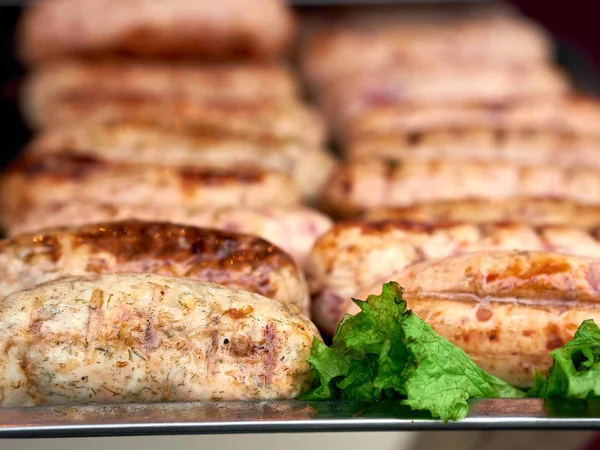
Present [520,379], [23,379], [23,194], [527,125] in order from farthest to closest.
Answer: [527,125] → [23,194] → [520,379] → [23,379]

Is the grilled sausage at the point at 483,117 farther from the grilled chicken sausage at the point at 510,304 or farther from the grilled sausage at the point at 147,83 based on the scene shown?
the grilled chicken sausage at the point at 510,304

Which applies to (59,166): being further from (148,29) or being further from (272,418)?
(272,418)

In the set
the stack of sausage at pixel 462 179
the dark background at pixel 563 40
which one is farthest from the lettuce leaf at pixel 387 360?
the dark background at pixel 563 40

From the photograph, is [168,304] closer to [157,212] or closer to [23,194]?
[157,212]

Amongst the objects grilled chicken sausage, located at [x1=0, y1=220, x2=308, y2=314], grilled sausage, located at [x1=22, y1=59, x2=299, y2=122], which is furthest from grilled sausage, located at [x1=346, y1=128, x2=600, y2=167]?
grilled chicken sausage, located at [x1=0, y1=220, x2=308, y2=314]

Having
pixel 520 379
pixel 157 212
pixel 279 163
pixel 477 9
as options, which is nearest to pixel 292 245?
pixel 157 212

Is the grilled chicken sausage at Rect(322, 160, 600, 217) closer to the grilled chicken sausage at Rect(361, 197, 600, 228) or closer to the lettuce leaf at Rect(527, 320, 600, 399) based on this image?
the grilled chicken sausage at Rect(361, 197, 600, 228)
